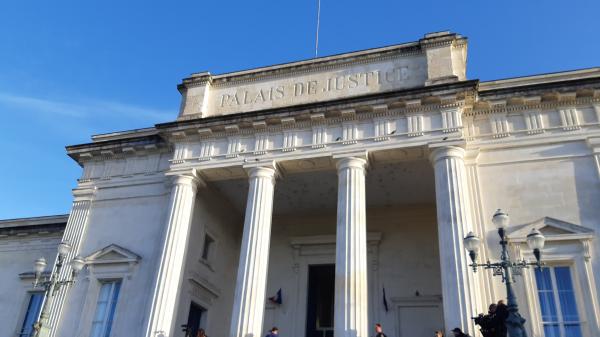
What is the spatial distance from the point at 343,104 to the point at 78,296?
445 inches

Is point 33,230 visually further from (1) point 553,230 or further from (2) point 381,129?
(1) point 553,230

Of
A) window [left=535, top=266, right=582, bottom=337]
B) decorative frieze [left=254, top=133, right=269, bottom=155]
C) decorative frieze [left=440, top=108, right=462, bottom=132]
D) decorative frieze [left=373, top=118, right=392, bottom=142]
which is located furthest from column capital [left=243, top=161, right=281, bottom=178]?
window [left=535, top=266, right=582, bottom=337]

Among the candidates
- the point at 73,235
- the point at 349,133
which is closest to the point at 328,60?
the point at 349,133

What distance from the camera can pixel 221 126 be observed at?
1864 cm

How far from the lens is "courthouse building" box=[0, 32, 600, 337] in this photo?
14.8 meters

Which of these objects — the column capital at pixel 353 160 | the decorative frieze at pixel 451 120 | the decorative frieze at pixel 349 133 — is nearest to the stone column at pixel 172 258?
the column capital at pixel 353 160

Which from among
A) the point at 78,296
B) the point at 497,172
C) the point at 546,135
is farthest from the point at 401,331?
the point at 78,296

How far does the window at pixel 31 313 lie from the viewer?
22594 millimetres

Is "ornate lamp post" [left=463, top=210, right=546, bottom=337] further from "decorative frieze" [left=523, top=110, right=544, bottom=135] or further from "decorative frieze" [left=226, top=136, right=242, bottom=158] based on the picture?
"decorative frieze" [left=226, top=136, right=242, bottom=158]

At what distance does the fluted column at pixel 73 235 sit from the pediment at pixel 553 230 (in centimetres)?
1491

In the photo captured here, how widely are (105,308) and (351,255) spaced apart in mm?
9032

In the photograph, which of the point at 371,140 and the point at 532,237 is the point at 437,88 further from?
the point at 532,237

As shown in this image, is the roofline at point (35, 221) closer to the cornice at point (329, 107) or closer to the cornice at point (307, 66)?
the cornice at point (329, 107)

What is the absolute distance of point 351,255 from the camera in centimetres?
1514
